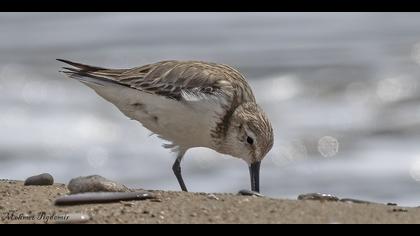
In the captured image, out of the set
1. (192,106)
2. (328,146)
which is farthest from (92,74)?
(328,146)

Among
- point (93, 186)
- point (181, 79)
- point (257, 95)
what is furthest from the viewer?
point (257, 95)

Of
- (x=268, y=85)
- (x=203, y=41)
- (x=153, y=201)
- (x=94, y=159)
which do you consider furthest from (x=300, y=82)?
(x=153, y=201)

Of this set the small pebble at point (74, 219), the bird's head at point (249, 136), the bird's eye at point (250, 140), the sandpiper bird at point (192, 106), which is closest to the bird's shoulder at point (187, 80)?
the sandpiper bird at point (192, 106)

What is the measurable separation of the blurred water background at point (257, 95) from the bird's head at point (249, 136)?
99.9 inches

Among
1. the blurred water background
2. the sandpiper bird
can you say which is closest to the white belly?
the sandpiper bird

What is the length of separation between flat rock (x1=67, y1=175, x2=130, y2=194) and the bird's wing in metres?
1.50

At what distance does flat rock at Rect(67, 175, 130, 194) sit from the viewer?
21.1 ft

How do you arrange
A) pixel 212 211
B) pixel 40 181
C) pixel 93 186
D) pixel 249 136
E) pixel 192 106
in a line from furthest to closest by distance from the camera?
pixel 249 136, pixel 192 106, pixel 40 181, pixel 93 186, pixel 212 211

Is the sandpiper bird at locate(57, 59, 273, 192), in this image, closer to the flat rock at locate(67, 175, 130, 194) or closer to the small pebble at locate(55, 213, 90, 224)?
the flat rock at locate(67, 175, 130, 194)

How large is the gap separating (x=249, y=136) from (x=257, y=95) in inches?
265

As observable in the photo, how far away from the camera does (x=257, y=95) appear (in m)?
14.6

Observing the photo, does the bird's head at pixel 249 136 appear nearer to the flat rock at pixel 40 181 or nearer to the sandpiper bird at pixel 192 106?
the sandpiper bird at pixel 192 106

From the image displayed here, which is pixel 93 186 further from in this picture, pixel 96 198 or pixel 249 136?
pixel 249 136

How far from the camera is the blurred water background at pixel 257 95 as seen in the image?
11406mm
